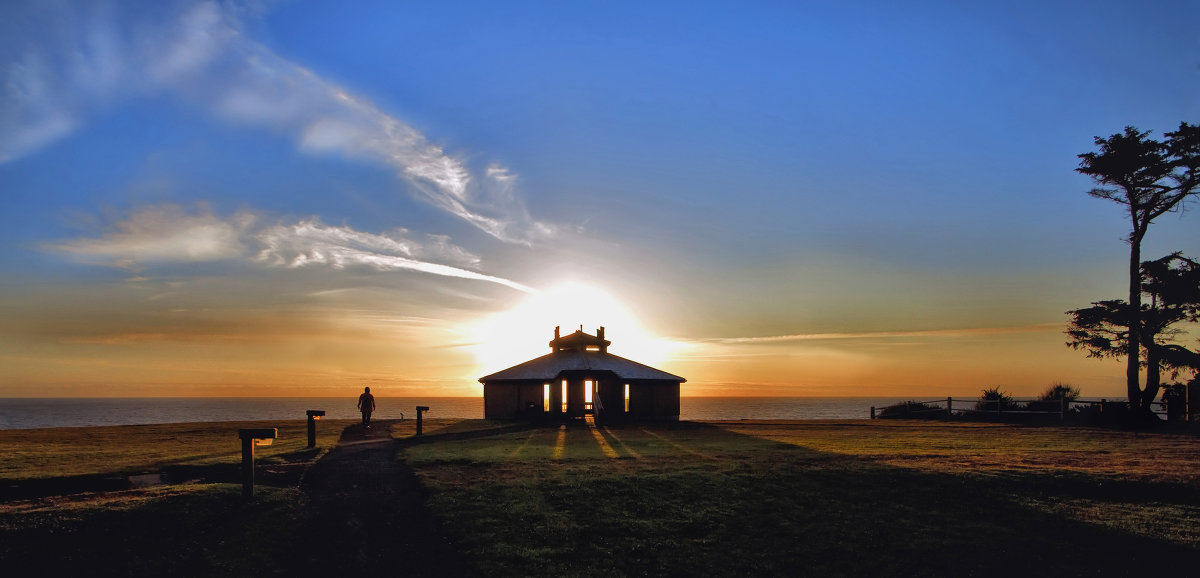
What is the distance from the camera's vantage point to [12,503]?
14281 mm

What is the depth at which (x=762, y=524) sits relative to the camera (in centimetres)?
1428

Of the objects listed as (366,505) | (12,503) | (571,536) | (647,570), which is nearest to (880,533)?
(647,570)

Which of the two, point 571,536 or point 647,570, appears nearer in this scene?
point 647,570

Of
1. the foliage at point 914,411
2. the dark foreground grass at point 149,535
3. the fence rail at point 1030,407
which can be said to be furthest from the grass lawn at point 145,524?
the foliage at point 914,411

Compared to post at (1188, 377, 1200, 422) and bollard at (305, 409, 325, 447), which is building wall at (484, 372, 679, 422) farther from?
post at (1188, 377, 1200, 422)

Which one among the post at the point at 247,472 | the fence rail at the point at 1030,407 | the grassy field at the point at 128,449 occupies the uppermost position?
the post at the point at 247,472

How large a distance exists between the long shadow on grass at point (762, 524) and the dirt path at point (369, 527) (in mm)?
514

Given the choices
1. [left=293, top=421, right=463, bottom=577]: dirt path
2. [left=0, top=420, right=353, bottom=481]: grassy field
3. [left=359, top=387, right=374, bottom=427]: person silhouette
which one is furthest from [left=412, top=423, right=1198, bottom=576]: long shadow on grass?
[left=359, top=387, right=374, bottom=427]: person silhouette

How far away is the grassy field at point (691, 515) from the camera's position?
12.3 meters

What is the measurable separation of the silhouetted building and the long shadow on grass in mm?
22160

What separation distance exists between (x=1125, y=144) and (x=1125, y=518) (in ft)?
141

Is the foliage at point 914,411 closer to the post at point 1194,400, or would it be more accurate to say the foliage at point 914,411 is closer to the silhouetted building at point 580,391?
the post at point 1194,400

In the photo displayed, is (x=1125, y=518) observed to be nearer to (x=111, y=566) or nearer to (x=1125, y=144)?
(x=111, y=566)

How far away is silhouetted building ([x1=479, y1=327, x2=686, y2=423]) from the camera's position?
42250 mm
